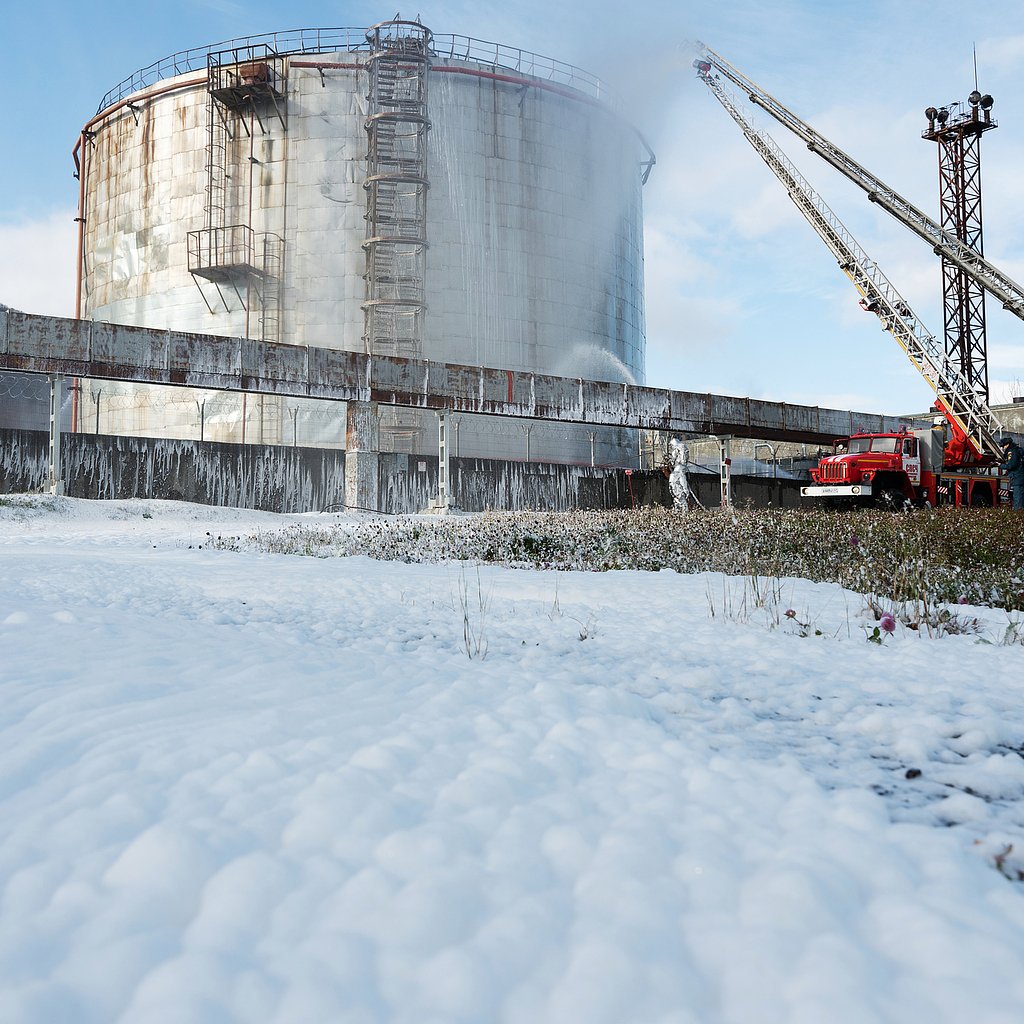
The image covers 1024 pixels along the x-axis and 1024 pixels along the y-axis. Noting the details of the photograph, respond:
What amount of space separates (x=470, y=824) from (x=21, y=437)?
22.1 metres

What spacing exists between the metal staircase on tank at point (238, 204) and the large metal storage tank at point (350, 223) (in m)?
0.06

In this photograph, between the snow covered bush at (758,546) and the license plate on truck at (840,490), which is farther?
the license plate on truck at (840,490)

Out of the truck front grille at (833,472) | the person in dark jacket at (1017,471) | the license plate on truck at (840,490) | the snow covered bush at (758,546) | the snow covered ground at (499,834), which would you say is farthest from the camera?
the truck front grille at (833,472)

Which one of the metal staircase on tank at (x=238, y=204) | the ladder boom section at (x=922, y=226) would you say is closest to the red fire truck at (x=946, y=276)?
the ladder boom section at (x=922, y=226)

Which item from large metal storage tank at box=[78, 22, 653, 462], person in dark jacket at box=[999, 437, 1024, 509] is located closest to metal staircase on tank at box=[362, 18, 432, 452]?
large metal storage tank at box=[78, 22, 653, 462]

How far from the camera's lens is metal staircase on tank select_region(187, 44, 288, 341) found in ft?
82.1

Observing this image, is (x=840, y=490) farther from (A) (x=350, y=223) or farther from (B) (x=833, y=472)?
(A) (x=350, y=223)

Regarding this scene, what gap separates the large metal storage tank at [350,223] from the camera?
24938mm

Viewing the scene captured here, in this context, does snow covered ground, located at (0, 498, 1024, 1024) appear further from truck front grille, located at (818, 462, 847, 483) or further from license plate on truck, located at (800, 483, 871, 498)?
truck front grille, located at (818, 462, 847, 483)

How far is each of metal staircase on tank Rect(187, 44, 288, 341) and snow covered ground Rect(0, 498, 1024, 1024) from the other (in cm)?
2271

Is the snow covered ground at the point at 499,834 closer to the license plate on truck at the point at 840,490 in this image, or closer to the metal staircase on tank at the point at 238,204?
the license plate on truck at the point at 840,490

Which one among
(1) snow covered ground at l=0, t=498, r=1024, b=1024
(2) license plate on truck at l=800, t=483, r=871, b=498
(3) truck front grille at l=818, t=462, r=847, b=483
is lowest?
(1) snow covered ground at l=0, t=498, r=1024, b=1024

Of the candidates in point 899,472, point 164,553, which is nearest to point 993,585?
point 164,553

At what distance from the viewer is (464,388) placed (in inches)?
896
